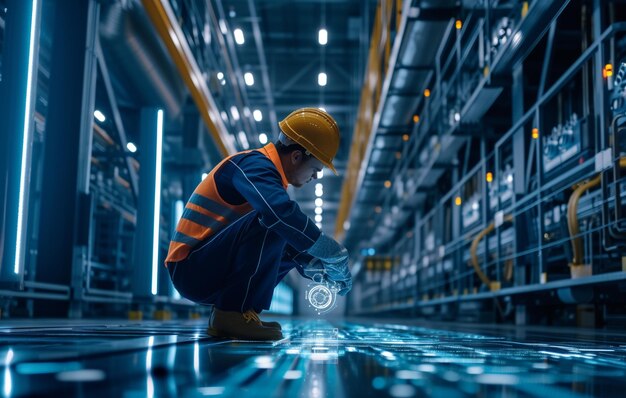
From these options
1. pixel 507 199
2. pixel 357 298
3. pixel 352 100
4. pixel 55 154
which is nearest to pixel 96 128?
pixel 55 154

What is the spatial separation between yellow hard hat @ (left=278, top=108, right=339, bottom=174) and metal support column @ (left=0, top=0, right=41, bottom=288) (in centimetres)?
197

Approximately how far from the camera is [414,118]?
43.0 ft

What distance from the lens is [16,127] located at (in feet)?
13.7

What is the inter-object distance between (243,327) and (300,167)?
0.75m

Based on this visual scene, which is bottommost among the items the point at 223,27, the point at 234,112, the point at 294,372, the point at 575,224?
the point at 294,372

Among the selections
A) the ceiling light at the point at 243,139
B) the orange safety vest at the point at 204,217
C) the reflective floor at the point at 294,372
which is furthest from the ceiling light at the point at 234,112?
the reflective floor at the point at 294,372

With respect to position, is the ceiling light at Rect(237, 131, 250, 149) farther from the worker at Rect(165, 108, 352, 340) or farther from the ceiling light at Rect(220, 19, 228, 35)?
the worker at Rect(165, 108, 352, 340)

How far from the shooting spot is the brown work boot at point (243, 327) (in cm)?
284

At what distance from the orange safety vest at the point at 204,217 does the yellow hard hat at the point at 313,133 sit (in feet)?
0.55

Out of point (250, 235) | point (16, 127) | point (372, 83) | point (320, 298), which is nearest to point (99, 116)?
point (16, 127)

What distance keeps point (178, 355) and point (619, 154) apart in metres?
3.35

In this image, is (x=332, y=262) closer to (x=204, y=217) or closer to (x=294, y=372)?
(x=204, y=217)

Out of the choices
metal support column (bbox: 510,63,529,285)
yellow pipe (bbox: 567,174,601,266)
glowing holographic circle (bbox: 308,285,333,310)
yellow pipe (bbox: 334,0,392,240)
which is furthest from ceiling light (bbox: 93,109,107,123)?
glowing holographic circle (bbox: 308,285,333,310)

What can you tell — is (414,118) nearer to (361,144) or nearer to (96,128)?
(361,144)
